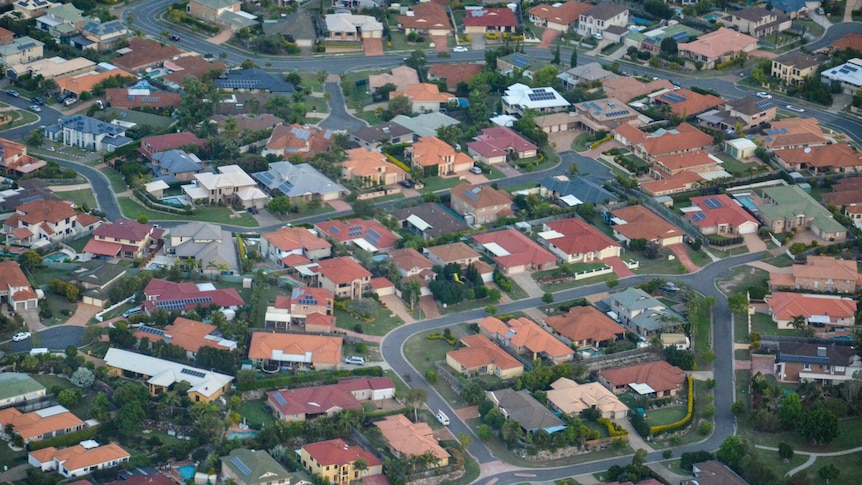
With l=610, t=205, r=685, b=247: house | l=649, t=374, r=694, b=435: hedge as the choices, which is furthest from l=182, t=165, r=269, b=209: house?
l=649, t=374, r=694, b=435: hedge

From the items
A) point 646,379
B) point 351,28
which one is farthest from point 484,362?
point 351,28

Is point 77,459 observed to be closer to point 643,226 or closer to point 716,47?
point 643,226

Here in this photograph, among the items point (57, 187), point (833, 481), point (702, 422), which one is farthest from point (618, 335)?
point (57, 187)

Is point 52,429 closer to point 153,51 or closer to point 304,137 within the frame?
point 304,137

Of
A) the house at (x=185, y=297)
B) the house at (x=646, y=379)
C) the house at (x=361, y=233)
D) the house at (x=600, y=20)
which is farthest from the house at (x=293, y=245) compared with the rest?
the house at (x=600, y=20)

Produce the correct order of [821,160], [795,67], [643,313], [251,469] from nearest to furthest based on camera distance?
1. [251,469]
2. [643,313]
3. [821,160]
4. [795,67]

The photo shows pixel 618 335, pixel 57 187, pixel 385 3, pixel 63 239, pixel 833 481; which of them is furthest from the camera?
pixel 385 3
